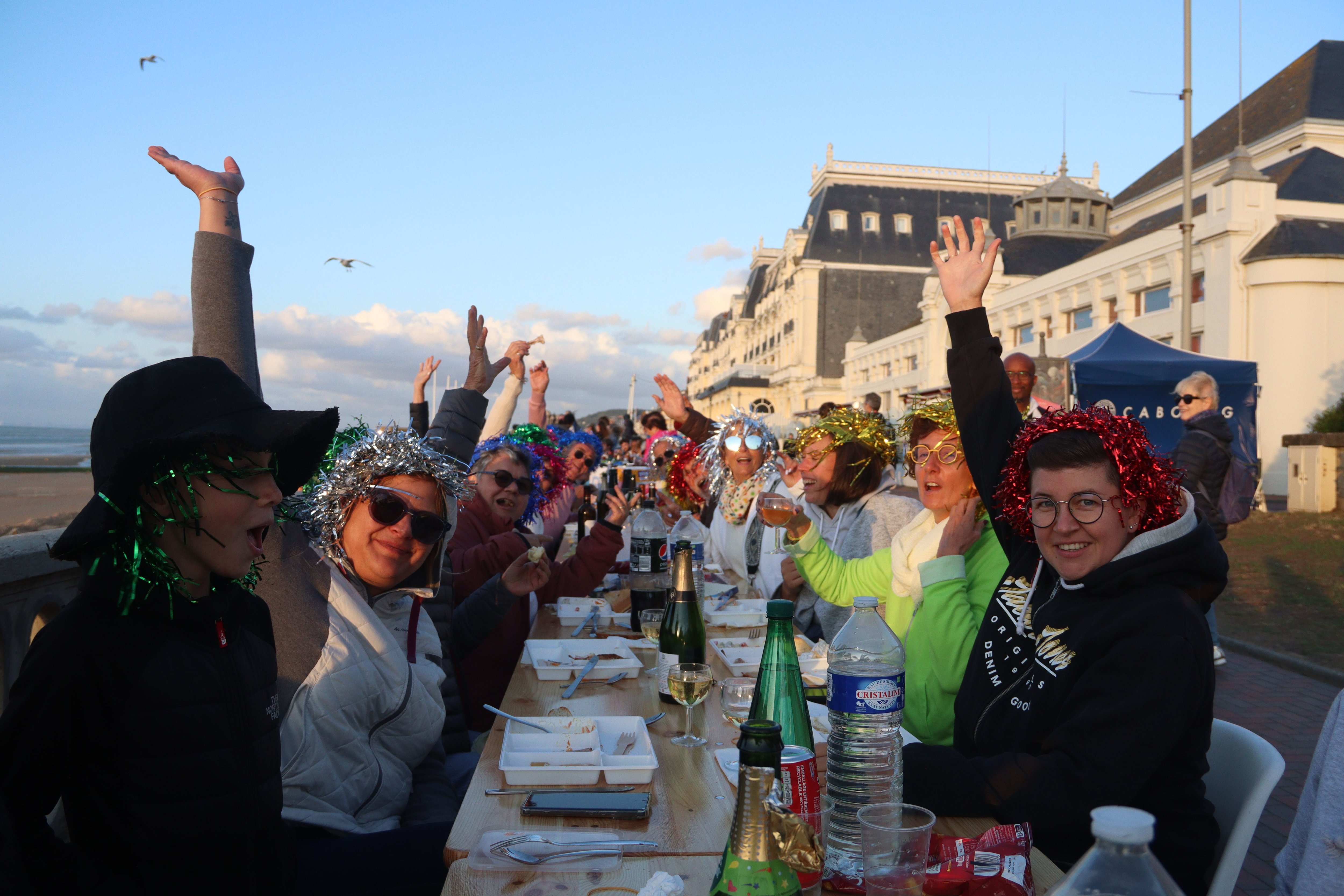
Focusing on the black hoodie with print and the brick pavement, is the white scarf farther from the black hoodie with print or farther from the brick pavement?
the brick pavement

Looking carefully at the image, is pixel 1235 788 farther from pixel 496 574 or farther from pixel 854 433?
pixel 496 574

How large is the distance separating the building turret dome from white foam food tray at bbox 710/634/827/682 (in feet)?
131

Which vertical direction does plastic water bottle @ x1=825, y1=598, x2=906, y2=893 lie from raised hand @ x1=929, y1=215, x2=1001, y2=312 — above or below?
below

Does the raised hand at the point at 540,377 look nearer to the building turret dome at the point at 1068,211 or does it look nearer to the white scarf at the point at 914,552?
the white scarf at the point at 914,552

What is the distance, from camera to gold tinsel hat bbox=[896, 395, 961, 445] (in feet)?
11.6

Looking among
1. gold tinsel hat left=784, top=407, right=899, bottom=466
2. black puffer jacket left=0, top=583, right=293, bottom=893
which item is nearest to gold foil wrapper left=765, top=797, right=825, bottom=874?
black puffer jacket left=0, top=583, right=293, bottom=893

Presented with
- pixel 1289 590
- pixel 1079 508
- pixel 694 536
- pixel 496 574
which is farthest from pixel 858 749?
pixel 1289 590

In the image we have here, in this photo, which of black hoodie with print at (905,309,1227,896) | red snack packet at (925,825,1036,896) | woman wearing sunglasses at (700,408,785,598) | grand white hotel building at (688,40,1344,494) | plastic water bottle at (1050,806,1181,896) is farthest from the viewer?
grand white hotel building at (688,40,1344,494)

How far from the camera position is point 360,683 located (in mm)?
2648

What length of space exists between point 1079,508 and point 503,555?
3130mm

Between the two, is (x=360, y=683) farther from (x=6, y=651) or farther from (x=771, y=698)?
(x=6, y=651)

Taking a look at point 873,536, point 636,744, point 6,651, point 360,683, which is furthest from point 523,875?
point 873,536

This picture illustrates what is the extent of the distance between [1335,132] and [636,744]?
110ft

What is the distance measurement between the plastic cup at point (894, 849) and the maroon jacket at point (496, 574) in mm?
2571
